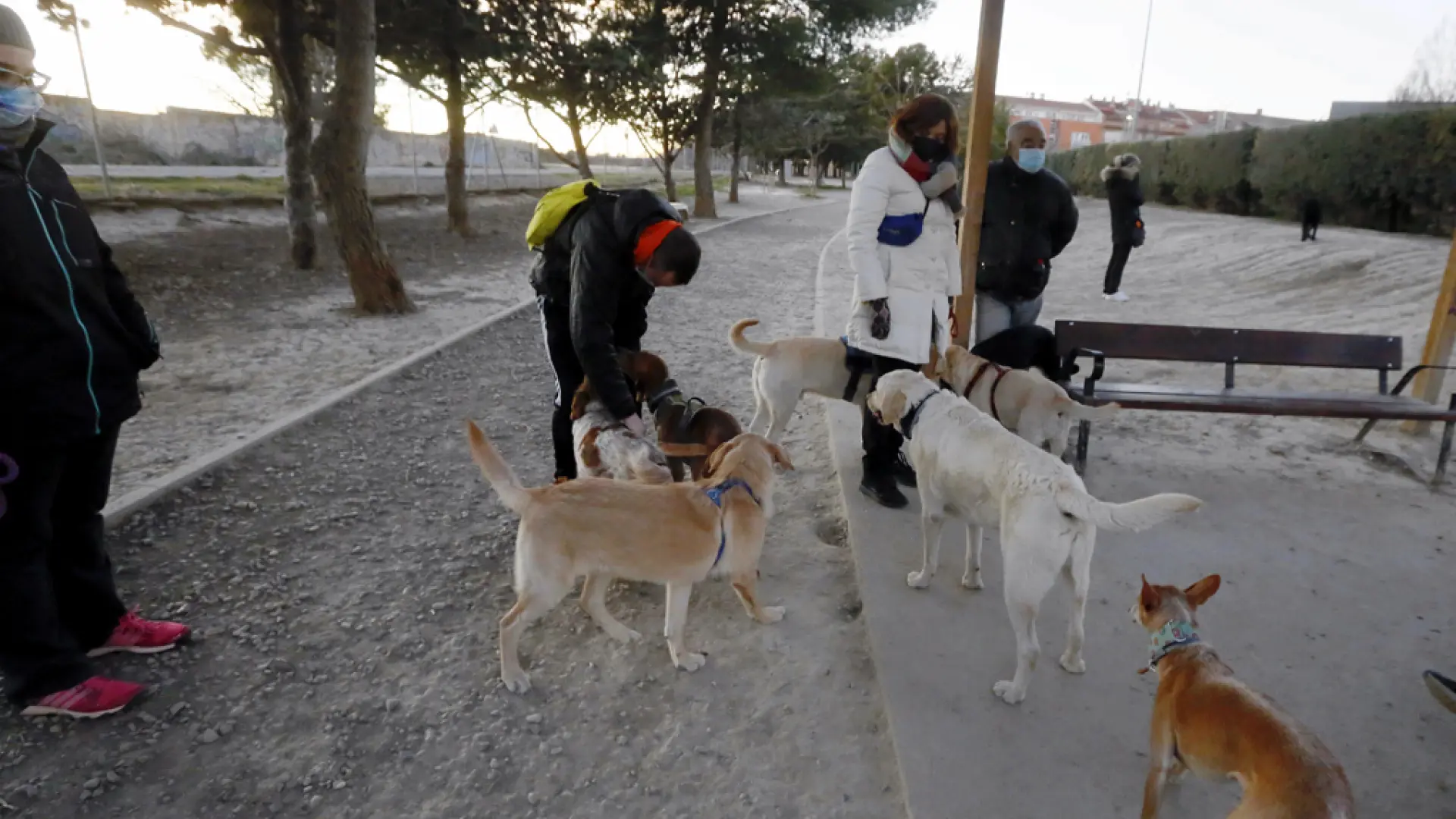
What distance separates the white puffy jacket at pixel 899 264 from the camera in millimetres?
3779

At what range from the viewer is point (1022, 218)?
200 inches

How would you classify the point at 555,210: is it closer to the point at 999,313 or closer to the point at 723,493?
the point at 723,493

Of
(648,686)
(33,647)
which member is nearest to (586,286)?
(648,686)

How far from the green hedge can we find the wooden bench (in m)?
9.90

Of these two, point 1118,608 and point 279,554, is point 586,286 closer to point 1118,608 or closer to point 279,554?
point 279,554

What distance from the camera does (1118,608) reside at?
3348 mm

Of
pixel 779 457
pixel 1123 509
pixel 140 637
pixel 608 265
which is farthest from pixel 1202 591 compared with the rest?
pixel 140 637

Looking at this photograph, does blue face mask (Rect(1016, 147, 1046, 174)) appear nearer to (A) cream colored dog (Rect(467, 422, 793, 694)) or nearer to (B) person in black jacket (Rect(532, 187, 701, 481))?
(B) person in black jacket (Rect(532, 187, 701, 481))

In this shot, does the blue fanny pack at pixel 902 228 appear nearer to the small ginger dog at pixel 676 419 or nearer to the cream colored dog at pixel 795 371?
the cream colored dog at pixel 795 371

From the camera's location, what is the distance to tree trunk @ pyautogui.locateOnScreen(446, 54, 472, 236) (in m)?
16.9

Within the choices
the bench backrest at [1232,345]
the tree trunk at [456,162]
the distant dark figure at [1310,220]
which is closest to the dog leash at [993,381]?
the bench backrest at [1232,345]

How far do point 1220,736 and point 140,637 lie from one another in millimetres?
3683

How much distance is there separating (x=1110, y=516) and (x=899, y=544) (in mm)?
1399

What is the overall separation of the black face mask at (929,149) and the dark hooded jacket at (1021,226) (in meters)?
1.50
